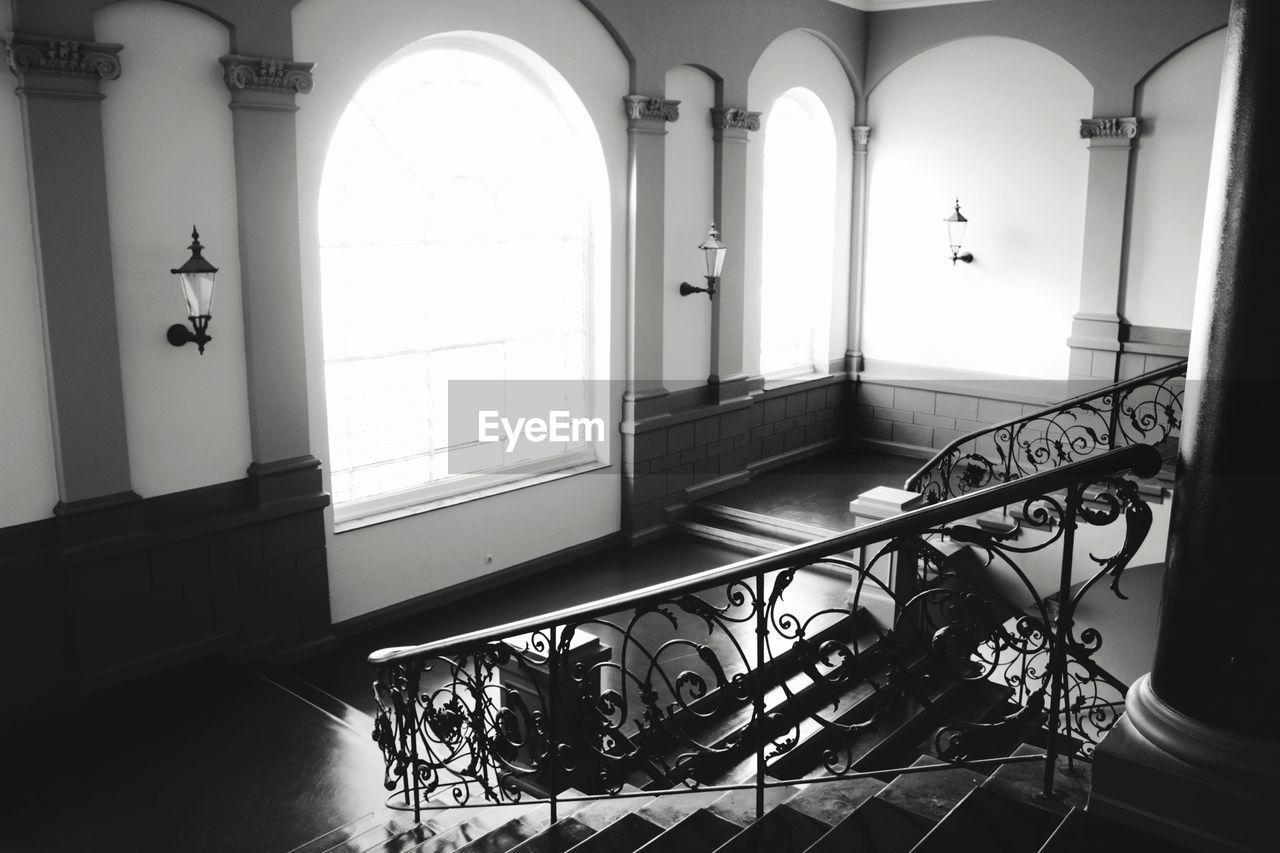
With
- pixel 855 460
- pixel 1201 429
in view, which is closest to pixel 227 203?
pixel 1201 429

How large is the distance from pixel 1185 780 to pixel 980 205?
950 centimetres

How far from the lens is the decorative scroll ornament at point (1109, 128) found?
10.2 meters

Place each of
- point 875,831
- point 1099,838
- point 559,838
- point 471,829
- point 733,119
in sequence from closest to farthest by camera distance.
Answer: point 1099,838 < point 875,831 < point 559,838 < point 471,829 < point 733,119

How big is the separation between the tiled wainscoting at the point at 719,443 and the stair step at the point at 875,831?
245 inches

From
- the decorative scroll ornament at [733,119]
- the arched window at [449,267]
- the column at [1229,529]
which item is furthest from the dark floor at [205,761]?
the decorative scroll ornament at [733,119]

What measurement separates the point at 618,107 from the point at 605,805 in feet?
20.4

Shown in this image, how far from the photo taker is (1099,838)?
9.63ft

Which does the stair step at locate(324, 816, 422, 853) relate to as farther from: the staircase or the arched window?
the arched window

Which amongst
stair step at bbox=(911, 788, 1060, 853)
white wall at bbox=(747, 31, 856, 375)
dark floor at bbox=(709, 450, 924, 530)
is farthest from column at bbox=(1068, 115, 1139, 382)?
stair step at bbox=(911, 788, 1060, 853)

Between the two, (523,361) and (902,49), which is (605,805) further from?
(902,49)

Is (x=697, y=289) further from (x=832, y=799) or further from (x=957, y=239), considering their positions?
(x=832, y=799)

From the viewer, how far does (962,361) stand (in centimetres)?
1184

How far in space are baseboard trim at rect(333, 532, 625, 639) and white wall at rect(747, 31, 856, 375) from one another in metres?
2.79

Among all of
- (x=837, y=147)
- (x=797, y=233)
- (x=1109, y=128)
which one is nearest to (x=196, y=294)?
(x=797, y=233)
